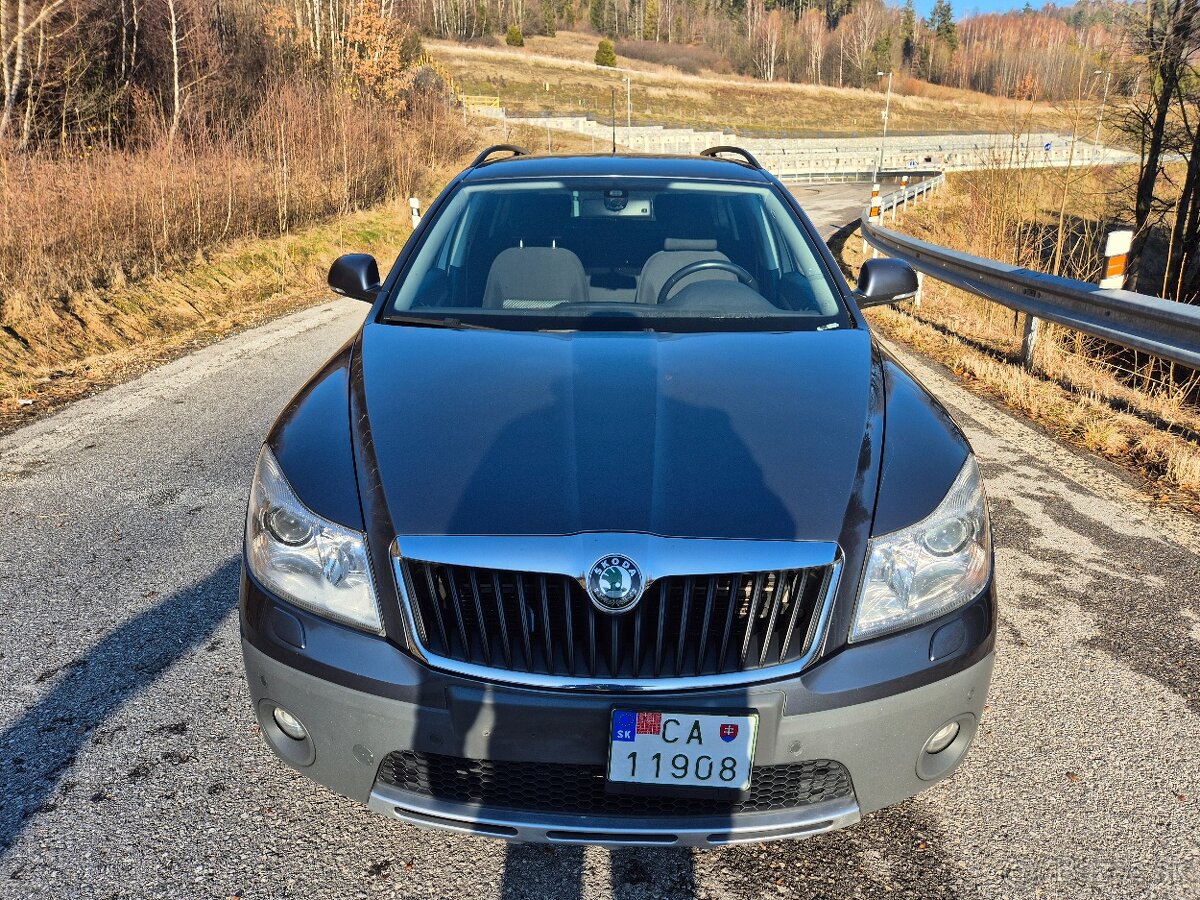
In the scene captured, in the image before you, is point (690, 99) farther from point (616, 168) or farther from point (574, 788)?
point (574, 788)

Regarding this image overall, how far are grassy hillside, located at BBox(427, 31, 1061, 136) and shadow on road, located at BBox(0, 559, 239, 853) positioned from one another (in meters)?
64.4

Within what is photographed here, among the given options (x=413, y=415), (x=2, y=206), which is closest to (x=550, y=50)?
(x=2, y=206)

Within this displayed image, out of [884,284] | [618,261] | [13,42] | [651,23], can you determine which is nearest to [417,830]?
[618,261]

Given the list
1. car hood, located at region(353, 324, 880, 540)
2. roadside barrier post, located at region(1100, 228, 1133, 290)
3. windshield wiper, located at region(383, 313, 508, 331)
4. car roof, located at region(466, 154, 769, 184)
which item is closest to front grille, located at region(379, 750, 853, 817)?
car hood, located at region(353, 324, 880, 540)

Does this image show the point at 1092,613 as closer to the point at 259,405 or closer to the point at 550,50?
the point at 259,405

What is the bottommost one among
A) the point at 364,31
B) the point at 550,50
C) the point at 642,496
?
the point at 642,496

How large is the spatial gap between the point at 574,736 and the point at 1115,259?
6.47m

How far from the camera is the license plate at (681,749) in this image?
1.86 metres

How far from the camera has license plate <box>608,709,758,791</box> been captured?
186 cm

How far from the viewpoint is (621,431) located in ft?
7.54

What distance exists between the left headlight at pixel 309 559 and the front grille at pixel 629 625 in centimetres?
18

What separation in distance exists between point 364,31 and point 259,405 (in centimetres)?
2867

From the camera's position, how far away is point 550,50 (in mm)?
113562

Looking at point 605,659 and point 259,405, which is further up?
point 605,659
